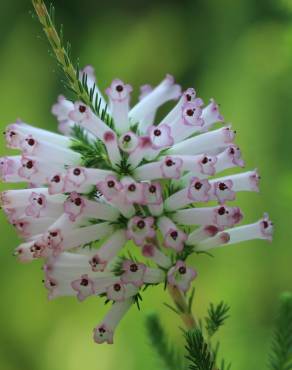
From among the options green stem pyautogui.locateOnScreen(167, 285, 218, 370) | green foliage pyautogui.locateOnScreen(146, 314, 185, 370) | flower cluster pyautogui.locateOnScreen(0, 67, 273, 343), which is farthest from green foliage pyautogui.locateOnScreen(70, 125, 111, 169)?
green foliage pyautogui.locateOnScreen(146, 314, 185, 370)

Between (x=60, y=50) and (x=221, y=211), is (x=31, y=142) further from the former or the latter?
(x=221, y=211)

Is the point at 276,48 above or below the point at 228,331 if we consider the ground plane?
above

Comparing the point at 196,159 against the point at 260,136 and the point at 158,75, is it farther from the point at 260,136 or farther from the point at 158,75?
the point at 158,75

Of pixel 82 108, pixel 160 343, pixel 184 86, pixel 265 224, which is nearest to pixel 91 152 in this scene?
pixel 82 108

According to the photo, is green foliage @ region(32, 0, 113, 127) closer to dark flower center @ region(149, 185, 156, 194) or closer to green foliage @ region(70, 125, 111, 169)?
green foliage @ region(70, 125, 111, 169)

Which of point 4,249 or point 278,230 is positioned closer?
point 278,230

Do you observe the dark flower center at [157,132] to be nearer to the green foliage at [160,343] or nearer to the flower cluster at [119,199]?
the flower cluster at [119,199]

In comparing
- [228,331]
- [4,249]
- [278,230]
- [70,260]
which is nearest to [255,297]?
[278,230]
